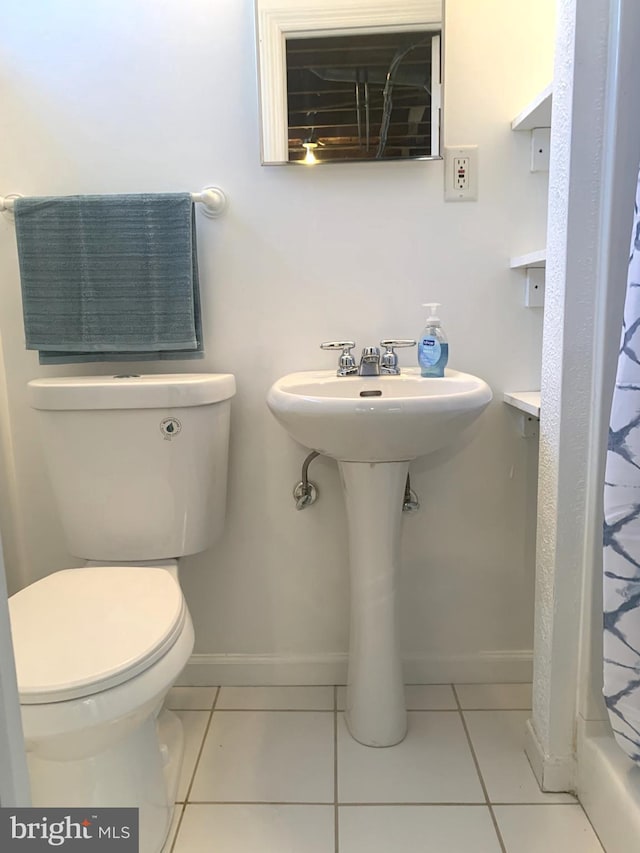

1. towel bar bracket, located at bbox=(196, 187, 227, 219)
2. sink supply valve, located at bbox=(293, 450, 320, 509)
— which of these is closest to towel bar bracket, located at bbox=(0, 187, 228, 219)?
towel bar bracket, located at bbox=(196, 187, 227, 219)

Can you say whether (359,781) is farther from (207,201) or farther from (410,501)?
(207,201)

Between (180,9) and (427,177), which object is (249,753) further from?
(180,9)

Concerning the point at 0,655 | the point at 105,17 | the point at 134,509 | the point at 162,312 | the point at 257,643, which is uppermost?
the point at 105,17

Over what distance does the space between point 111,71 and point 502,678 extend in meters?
1.72

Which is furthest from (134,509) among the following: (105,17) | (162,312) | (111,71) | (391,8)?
(391,8)

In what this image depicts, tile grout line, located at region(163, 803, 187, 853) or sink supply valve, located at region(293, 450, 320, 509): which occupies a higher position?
sink supply valve, located at region(293, 450, 320, 509)

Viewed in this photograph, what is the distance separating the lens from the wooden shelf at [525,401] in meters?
1.28

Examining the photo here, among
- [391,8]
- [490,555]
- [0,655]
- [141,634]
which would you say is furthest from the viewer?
[490,555]

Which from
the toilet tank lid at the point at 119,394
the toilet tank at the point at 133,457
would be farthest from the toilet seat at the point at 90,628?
the toilet tank lid at the point at 119,394

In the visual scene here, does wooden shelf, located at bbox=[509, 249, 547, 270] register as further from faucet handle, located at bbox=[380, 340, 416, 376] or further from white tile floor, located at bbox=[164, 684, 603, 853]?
white tile floor, located at bbox=[164, 684, 603, 853]

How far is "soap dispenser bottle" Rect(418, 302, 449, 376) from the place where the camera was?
4.33 ft

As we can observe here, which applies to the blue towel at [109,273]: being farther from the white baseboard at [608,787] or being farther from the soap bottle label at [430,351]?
the white baseboard at [608,787]

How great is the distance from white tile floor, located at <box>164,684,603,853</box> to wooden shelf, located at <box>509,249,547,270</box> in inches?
40.5

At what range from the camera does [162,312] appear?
4.52 feet
